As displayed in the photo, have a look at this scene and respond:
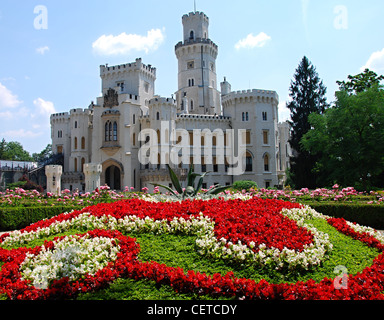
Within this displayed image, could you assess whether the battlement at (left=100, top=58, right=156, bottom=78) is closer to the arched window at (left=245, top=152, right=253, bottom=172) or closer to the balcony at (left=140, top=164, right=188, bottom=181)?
the balcony at (left=140, top=164, right=188, bottom=181)

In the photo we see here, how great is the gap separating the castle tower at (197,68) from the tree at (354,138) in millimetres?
23439

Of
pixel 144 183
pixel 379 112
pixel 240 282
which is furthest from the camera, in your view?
pixel 144 183

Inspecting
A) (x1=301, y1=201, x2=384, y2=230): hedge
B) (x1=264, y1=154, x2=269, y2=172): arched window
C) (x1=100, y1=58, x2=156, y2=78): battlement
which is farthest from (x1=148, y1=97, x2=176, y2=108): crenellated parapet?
(x1=301, y1=201, x2=384, y2=230): hedge

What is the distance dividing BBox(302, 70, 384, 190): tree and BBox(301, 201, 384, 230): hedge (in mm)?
12848

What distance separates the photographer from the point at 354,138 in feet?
93.2

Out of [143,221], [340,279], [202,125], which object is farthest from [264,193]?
[202,125]

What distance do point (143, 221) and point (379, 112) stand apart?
86.1ft

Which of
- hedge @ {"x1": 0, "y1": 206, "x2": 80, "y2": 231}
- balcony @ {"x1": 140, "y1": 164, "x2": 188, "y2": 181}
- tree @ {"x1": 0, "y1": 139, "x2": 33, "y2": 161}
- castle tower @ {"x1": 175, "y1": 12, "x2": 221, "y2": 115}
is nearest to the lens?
hedge @ {"x1": 0, "y1": 206, "x2": 80, "y2": 231}

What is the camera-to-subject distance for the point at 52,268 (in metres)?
5.70

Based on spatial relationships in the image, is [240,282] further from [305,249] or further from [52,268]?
[52,268]

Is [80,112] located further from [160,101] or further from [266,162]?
[266,162]

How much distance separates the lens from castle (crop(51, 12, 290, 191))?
4075cm

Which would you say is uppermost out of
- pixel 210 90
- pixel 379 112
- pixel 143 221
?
pixel 210 90
